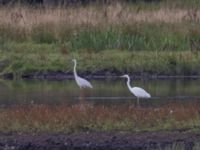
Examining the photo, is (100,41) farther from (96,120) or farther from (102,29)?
(96,120)

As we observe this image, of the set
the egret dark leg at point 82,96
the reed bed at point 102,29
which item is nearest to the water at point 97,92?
the egret dark leg at point 82,96

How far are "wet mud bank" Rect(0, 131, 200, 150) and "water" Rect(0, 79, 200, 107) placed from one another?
3526mm

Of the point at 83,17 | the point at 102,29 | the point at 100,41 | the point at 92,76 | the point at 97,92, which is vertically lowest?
the point at 92,76

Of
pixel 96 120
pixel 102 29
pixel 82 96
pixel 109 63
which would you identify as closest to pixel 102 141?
pixel 96 120

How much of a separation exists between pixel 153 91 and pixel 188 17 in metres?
8.15

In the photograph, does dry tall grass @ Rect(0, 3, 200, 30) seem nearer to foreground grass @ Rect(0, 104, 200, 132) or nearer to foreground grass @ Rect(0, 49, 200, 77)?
foreground grass @ Rect(0, 49, 200, 77)

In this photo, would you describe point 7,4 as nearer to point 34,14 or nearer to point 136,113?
point 34,14

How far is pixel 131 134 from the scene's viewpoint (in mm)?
15742

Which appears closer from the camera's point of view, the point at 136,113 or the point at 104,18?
the point at 136,113

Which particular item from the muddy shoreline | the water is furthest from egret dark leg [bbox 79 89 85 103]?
the muddy shoreline

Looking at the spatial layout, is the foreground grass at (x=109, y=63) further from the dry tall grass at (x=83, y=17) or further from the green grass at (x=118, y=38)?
the dry tall grass at (x=83, y=17)

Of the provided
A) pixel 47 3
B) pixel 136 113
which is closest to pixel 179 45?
pixel 47 3

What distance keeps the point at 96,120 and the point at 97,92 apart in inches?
251

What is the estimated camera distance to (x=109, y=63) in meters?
26.6
